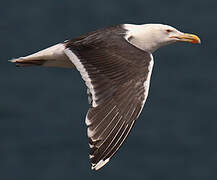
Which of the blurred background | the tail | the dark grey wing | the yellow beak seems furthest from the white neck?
the blurred background

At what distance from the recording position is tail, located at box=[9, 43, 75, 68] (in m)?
14.9

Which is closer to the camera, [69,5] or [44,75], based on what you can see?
[44,75]

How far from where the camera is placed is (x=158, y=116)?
2388cm

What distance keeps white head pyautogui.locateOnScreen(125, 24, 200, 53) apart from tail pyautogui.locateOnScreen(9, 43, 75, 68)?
3.58 feet

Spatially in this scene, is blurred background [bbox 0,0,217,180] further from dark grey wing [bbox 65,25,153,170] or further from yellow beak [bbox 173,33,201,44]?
dark grey wing [bbox 65,25,153,170]

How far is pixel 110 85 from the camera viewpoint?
1302 centimetres

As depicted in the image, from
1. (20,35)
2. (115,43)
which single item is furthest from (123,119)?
(20,35)

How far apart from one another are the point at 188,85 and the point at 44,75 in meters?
3.88

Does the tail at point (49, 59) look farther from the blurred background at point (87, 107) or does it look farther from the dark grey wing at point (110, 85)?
the blurred background at point (87, 107)

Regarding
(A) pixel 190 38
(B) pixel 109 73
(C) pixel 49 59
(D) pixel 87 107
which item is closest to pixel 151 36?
(A) pixel 190 38

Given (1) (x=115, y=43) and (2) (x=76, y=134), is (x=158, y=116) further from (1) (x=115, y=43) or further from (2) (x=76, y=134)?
(1) (x=115, y=43)

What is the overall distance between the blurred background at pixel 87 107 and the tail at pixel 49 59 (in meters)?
7.57

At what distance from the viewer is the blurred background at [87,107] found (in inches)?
919

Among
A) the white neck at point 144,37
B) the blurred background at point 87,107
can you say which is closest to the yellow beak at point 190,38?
the white neck at point 144,37
